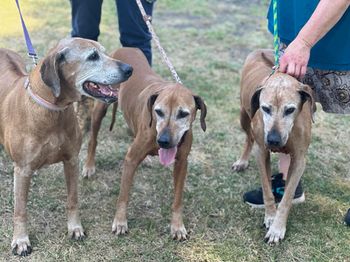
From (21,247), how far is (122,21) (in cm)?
231

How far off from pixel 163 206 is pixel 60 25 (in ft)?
18.1

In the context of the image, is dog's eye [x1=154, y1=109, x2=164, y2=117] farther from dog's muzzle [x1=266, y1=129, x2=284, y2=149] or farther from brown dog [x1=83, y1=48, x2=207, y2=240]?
dog's muzzle [x1=266, y1=129, x2=284, y2=149]

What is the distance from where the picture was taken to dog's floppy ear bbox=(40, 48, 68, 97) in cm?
341

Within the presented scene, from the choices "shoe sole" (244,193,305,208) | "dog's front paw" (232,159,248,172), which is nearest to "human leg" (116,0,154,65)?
"dog's front paw" (232,159,248,172)

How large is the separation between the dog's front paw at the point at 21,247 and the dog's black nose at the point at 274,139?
Result: 1.88 metres

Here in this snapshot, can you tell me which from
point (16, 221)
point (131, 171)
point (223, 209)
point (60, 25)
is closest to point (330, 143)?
point (223, 209)

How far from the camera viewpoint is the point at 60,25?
9133 millimetres

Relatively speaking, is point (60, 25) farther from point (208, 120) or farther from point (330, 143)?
point (330, 143)

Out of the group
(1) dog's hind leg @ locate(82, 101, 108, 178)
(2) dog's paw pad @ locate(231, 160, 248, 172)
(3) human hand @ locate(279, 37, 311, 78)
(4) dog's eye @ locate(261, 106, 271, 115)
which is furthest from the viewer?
(2) dog's paw pad @ locate(231, 160, 248, 172)

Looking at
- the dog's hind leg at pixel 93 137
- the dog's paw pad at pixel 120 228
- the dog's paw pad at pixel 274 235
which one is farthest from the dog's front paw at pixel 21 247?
the dog's paw pad at pixel 274 235

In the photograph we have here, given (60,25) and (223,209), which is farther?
(60,25)

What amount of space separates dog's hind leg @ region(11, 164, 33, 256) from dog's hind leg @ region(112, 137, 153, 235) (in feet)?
2.20

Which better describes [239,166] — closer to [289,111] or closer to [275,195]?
[275,195]

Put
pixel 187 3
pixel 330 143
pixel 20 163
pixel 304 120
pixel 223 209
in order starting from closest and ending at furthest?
pixel 20 163, pixel 304 120, pixel 223 209, pixel 330 143, pixel 187 3
